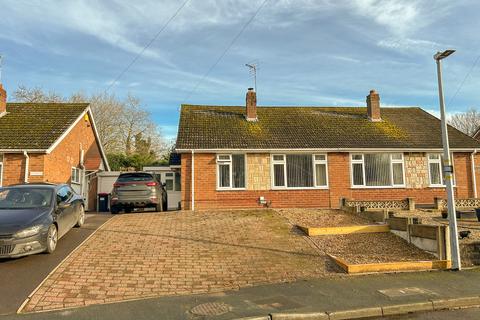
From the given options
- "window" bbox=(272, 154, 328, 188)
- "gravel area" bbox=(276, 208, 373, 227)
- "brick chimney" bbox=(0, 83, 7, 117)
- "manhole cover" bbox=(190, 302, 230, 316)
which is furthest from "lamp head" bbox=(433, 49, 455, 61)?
"brick chimney" bbox=(0, 83, 7, 117)

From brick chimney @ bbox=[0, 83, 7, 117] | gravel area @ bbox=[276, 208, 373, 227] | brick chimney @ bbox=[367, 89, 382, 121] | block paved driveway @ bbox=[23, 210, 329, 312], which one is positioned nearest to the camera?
block paved driveway @ bbox=[23, 210, 329, 312]

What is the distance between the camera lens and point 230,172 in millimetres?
16844

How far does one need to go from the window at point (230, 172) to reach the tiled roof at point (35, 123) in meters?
7.41

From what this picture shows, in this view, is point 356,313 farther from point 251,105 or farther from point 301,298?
point 251,105

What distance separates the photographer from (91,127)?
22.4 metres

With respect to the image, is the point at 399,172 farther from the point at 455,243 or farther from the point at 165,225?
the point at 165,225

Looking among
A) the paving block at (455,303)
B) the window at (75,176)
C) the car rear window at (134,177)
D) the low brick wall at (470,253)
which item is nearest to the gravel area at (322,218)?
the low brick wall at (470,253)

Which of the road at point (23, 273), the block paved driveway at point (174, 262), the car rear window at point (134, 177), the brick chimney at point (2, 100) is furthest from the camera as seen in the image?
the brick chimney at point (2, 100)

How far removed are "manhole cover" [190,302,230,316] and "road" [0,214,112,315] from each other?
9.17 ft

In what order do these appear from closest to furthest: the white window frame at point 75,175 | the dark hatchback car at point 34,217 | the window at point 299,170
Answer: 1. the dark hatchback car at point 34,217
2. the window at point 299,170
3. the white window frame at point 75,175

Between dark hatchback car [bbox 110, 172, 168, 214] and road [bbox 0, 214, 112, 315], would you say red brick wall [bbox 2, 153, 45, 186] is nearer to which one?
dark hatchback car [bbox 110, 172, 168, 214]

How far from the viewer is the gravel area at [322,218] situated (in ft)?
39.6

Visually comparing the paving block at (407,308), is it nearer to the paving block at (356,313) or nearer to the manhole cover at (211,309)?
the paving block at (356,313)

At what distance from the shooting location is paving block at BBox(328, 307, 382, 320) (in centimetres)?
552
